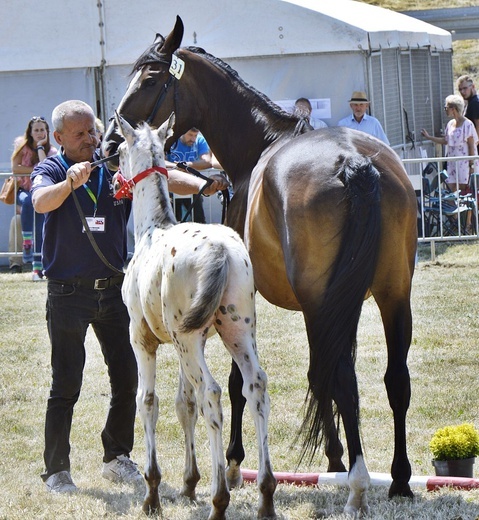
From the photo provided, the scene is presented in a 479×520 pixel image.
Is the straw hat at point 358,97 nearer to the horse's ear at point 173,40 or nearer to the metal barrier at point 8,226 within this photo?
the metal barrier at point 8,226

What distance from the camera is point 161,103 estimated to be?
6422 millimetres

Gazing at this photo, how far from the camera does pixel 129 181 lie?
16.6 ft

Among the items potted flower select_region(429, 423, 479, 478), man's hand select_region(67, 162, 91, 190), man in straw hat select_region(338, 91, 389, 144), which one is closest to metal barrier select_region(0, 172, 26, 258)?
man in straw hat select_region(338, 91, 389, 144)

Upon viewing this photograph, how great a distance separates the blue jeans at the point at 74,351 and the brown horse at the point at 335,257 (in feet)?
2.14

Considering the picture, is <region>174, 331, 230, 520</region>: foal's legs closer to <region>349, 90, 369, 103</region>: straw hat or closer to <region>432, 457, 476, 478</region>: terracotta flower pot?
<region>432, 457, 476, 478</region>: terracotta flower pot

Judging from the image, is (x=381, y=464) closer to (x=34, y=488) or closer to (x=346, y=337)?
(x=346, y=337)

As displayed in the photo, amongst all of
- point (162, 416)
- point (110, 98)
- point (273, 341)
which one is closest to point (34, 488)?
point (162, 416)

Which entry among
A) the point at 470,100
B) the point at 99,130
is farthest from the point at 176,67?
the point at 470,100

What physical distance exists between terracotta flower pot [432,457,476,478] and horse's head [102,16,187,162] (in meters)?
2.73

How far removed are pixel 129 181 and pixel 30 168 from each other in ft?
28.3

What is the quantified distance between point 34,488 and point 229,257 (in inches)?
80.2

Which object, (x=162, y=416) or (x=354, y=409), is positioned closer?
(x=354, y=409)

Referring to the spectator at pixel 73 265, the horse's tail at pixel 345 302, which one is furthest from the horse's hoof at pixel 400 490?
the spectator at pixel 73 265

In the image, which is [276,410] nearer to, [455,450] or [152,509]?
[455,450]
